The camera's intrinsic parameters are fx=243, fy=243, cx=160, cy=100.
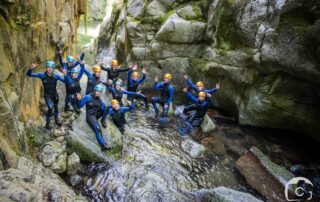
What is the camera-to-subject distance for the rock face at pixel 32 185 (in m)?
5.35

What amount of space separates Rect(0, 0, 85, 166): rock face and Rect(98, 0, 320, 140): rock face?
287 inches

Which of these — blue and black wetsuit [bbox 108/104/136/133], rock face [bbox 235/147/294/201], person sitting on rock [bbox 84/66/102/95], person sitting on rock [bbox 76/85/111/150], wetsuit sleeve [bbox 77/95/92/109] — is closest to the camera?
rock face [bbox 235/147/294/201]

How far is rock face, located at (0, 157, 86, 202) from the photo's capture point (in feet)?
17.5

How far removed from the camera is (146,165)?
9.85 m

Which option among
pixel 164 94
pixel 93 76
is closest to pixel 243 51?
pixel 164 94

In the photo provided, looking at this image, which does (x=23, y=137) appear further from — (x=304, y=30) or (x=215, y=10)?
(x=215, y=10)

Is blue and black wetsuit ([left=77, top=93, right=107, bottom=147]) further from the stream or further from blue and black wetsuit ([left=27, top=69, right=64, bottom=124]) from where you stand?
blue and black wetsuit ([left=27, top=69, right=64, bottom=124])

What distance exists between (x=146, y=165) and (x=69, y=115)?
3.98m

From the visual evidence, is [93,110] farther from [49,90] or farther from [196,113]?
[196,113]

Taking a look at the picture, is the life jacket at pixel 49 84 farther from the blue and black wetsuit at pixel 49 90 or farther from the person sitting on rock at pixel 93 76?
the person sitting on rock at pixel 93 76

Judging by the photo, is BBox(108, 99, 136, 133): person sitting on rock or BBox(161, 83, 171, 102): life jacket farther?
BBox(161, 83, 171, 102): life jacket

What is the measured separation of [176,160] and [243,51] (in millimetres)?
6813

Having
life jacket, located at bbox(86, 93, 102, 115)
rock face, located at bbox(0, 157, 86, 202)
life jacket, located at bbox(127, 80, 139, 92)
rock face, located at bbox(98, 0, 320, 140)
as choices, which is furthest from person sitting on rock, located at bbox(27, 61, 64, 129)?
rock face, located at bbox(98, 0, 320, 140)

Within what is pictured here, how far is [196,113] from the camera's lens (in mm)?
13578
